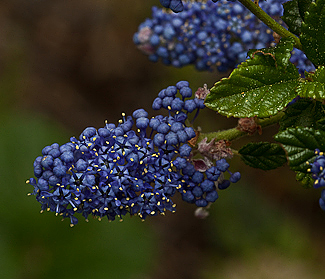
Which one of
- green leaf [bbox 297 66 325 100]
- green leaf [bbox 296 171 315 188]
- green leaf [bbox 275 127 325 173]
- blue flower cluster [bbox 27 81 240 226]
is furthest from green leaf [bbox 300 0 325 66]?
blue flower cluster [bbox 27 81 240 226]

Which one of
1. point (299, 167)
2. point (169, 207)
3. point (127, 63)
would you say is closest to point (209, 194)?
point (169, 207)

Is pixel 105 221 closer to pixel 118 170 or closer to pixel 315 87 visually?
pixel 118 170

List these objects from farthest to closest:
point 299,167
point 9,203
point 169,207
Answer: point 9,203, point 169,207, point 299,167

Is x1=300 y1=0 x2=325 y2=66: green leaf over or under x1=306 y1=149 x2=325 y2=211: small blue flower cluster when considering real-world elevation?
over

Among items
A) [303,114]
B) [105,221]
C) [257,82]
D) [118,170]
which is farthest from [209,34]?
[105,221]

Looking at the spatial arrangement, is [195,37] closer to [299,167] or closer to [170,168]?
[170,168]

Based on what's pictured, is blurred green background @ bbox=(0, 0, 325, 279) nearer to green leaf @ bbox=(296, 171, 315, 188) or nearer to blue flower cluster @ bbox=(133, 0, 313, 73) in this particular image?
blue flower cluster @ bbox=(133, 0, 313, 73)

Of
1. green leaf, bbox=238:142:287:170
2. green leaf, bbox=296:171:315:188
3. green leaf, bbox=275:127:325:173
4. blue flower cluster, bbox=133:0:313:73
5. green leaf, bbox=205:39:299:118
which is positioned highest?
blue flower cluster, bbox=133:0:313:73
